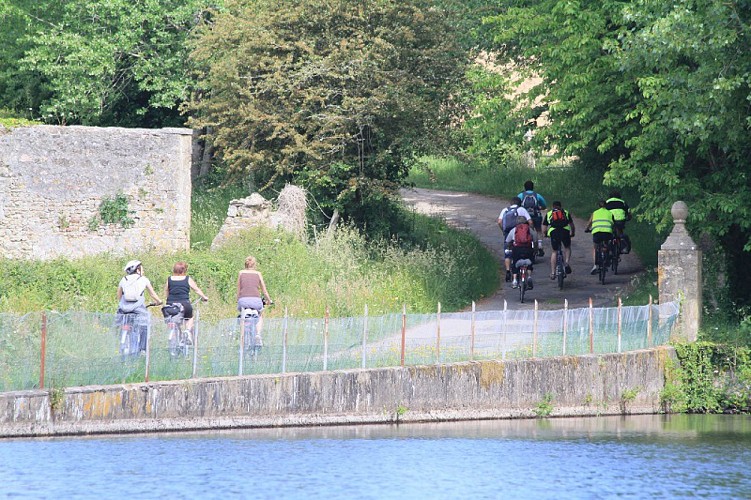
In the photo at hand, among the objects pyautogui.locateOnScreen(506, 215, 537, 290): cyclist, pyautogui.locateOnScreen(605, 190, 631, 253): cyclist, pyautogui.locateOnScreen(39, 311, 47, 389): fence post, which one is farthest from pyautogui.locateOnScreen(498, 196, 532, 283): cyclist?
pyautogui.locateOnScreen(39, 311, 47, 389): fence post

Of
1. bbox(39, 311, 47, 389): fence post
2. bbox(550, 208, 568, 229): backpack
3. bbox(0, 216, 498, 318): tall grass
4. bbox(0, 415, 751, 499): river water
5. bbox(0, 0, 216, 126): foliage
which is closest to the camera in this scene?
bbox(0, 415, 751, 499): river water

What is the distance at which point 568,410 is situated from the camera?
2250 centimetres

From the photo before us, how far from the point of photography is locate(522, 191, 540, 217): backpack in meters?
30.7

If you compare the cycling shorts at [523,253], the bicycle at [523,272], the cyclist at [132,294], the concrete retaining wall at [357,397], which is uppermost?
the cycling shorts at [523,253]

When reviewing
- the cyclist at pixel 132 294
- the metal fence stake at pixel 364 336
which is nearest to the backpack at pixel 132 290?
the cyclist at pixel 132 294

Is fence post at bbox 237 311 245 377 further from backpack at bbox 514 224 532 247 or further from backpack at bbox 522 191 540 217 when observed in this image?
backpack at bbox 522 191 540 217

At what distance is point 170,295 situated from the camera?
20953 millimetres

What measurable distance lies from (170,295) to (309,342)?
2.14 m

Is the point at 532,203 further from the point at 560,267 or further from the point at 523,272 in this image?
the point at 523,272

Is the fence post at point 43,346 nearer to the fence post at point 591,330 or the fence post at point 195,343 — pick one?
the fence post at point 195,343

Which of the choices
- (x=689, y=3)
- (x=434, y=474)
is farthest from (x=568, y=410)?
(x=689, y=3)

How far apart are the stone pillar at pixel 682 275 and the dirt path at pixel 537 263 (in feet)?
11.6

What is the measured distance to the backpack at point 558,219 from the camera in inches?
1160

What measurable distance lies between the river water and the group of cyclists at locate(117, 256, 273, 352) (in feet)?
5.52
